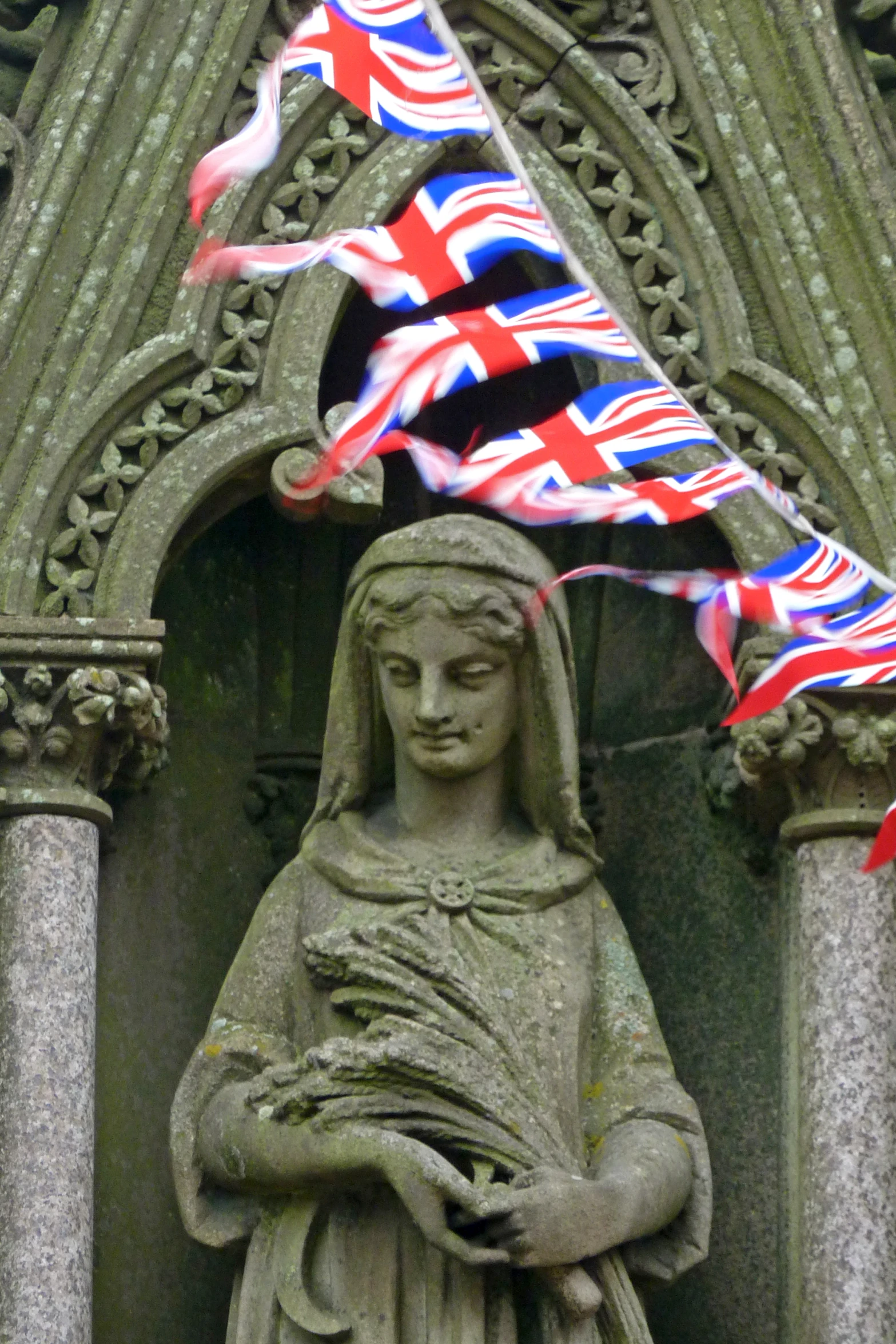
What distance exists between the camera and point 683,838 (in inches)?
340

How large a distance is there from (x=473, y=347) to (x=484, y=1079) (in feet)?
5.42

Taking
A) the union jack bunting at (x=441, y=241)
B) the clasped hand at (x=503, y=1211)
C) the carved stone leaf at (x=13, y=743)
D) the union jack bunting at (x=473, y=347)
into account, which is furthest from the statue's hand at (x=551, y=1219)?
the union jack bunting at (x=441, y=241)

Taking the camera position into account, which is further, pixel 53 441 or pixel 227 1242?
A: pixel 53 441

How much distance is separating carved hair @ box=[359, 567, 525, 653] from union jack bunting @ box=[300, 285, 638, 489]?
1.15 feet

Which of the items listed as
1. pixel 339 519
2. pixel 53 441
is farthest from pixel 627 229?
pixel 53 441

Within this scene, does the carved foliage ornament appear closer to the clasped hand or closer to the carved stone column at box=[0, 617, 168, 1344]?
the carved stone column at box=[0, 617, 168, 1344]

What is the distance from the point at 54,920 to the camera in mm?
7789

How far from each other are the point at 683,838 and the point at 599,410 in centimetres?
147

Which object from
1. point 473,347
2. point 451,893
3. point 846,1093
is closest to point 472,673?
point 451,893

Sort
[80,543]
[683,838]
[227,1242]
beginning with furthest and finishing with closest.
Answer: [683,838], [80,543], [227,1242]

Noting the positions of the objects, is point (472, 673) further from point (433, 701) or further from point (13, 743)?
point (13, 743)

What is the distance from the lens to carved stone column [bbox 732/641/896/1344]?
7.71 metres

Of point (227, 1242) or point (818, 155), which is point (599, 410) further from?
point (227, 1242)

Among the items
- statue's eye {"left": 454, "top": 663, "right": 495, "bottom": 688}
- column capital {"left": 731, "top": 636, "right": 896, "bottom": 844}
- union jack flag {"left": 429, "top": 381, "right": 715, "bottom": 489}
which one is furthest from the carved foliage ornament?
column capital {"left": 731, "top": 636, "right": 896, "bottom": 844}
